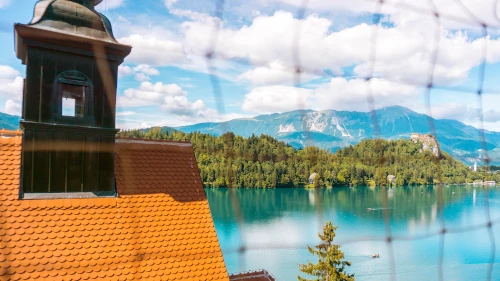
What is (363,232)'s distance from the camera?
71.3 feet

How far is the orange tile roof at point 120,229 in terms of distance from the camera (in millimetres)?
2586

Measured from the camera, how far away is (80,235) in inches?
110

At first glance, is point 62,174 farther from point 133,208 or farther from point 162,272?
point 162,272

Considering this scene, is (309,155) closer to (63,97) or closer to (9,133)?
(63,97)

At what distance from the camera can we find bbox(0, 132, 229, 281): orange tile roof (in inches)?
102

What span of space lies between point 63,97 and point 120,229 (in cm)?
130

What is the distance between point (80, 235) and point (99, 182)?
1.67 ft

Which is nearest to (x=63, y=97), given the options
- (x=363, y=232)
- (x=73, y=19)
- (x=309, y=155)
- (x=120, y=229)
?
(x=73, y=19)

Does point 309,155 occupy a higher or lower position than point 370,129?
lower

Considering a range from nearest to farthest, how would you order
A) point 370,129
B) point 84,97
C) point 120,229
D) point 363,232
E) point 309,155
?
point 309,155 < point 120,229 < point 84,97 < point 370,129 < point 363,232

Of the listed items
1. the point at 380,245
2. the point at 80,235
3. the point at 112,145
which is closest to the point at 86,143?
the point at 112,145

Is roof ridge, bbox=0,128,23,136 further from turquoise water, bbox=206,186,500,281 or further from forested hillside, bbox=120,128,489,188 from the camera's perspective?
turquoise water, bbox=206,186,500,281

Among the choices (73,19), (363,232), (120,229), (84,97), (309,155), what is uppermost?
(73,19)

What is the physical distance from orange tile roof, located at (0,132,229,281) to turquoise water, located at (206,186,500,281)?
2.84 meters
